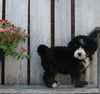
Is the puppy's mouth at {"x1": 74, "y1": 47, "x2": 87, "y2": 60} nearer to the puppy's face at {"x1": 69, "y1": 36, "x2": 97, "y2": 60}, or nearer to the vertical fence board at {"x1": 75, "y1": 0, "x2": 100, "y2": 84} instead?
the puppy's face at {"x1": 69, "y1": 36, "x2": 97, "y2": 60}

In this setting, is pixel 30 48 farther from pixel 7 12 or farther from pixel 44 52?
pixel 7 12

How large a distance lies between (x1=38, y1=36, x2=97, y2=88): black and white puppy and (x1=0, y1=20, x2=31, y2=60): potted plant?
8.3 inches

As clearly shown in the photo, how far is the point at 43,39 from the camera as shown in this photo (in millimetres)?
1799

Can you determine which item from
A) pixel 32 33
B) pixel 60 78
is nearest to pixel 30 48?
pixel 32 33

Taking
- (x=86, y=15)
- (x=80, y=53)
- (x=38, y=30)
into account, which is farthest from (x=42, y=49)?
(x=86, y=15)

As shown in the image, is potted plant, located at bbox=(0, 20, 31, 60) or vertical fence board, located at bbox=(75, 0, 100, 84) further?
vertical fence board, located at bbox=(75, 0, 100, 84)

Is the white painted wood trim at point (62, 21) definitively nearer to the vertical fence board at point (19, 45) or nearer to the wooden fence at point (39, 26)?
the wooden fence at point (39, 26)

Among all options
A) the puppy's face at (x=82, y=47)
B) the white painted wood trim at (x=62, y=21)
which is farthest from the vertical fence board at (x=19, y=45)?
the puppy's face at (x=82, y=47)

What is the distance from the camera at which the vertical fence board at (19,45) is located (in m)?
1.77

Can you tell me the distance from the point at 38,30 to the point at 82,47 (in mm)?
551

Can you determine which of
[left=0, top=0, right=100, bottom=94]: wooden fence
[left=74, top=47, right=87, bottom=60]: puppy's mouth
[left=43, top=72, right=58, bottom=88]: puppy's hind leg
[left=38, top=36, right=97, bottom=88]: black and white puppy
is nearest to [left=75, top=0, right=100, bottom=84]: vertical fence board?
[left=0, top=0, right=100, bottom=94]: wooden fence

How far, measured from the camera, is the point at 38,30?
1805mm

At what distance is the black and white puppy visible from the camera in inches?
59.5

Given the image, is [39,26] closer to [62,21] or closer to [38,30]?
[38,30]
